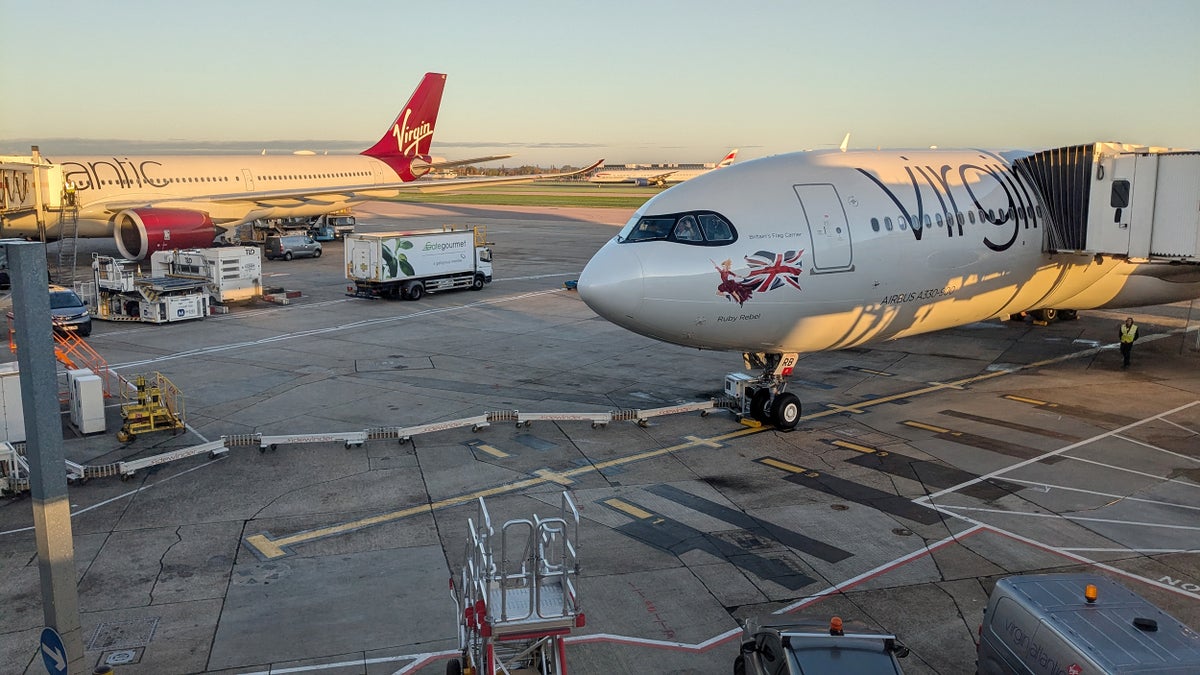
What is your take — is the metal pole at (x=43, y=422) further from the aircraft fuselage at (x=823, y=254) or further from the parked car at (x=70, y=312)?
the parked car at (x=70, y=312)

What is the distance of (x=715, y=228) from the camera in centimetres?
1789

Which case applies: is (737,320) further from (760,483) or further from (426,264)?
(426,264)

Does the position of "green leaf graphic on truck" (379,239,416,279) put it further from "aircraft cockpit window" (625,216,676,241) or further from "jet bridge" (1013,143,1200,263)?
"jet bridge" (1013,143,1200,263)

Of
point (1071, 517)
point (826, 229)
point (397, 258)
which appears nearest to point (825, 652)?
point (1071, 517)

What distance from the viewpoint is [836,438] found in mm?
19750

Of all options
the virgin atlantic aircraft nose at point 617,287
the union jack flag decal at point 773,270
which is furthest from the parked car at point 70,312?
the union jack flag decal at point 773,270

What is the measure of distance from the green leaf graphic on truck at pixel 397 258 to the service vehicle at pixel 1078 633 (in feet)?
103

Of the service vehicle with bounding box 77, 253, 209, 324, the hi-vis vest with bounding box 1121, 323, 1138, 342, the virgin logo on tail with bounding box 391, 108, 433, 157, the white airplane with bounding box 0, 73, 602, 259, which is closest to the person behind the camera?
the hi-vis vest with bounding box 1121, 323, 1138, 342

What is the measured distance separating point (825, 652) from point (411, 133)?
6060cm

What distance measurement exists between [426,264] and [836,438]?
2426cm

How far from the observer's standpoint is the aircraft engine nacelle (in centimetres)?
4231

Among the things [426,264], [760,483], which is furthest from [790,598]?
[426,264]

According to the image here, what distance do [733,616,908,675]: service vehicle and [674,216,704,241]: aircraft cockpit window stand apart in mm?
9546

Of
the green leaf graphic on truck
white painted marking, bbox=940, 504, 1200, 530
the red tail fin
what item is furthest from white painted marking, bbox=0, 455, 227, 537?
the red tail fin
